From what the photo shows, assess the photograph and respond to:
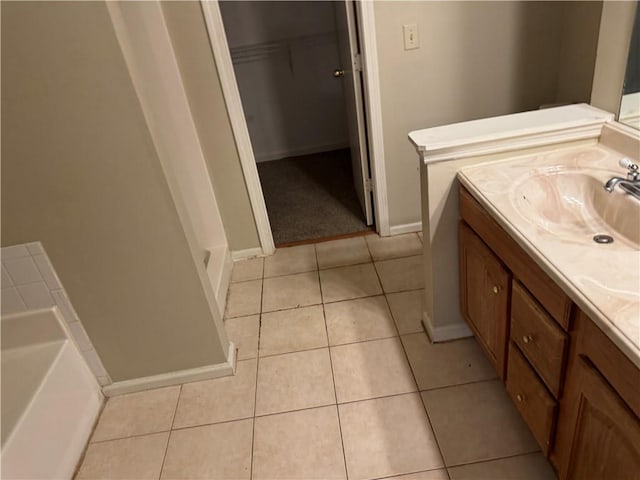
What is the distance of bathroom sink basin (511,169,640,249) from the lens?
47.4 inches

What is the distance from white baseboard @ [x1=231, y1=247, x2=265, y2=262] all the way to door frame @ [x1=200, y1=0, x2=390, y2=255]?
0.03 meters

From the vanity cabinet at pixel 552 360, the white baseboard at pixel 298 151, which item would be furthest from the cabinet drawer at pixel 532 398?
the white baseboard at pixel 298 151

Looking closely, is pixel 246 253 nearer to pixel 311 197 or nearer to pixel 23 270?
pixel 311 197

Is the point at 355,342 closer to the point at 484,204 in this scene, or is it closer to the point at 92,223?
the point at 484,204

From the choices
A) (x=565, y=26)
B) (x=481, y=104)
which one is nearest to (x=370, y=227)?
(x=481, y=104)

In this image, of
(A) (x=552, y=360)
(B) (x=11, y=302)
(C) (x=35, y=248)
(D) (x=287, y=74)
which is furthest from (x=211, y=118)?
(A) (x=552, y=360)

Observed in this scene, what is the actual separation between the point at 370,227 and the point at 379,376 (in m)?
1.30

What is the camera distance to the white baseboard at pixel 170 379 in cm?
193

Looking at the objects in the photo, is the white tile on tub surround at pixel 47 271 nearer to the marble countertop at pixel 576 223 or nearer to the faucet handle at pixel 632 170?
the marble countertop at pixel 576 223

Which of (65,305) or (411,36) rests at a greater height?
(411,36)

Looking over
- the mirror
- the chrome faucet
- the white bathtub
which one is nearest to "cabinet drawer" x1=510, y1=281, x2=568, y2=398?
the chrome faucet

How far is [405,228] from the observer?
9.29 ft

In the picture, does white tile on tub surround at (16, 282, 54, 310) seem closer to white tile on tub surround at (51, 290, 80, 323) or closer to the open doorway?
white tile on tub surround at (51, 290, 80, 323)

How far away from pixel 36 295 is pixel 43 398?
0.38 meters
